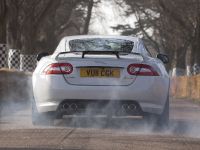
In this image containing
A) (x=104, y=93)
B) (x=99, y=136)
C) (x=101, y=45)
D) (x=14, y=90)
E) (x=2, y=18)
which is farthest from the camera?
(x=2, y=18)

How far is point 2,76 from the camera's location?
1920 cm

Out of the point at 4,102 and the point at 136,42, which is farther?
the point at 4,102

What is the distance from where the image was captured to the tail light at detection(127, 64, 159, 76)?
9539mm

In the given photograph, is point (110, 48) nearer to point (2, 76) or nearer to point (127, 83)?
point (127, 83)

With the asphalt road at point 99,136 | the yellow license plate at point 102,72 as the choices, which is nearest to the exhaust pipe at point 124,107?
the asphalt road at point 99,136

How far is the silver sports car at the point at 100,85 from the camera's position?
9.50 meters

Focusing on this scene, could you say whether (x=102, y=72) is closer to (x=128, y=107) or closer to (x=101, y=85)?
(x=101, y=85)

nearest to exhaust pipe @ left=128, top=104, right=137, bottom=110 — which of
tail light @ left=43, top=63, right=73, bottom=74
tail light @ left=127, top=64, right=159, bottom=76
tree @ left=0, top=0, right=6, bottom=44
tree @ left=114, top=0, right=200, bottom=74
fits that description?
tail light @ left=127, top=64, right=159, bottom=76

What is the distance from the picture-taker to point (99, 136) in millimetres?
8594

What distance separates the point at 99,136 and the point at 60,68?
1.53 metres

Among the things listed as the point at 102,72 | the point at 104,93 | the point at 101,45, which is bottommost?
the point at 104,93

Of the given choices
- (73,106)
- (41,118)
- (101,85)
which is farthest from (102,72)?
(41,118)

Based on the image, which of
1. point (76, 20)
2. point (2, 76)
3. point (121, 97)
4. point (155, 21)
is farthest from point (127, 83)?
point (76, 20)

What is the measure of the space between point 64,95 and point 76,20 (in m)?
56.9
